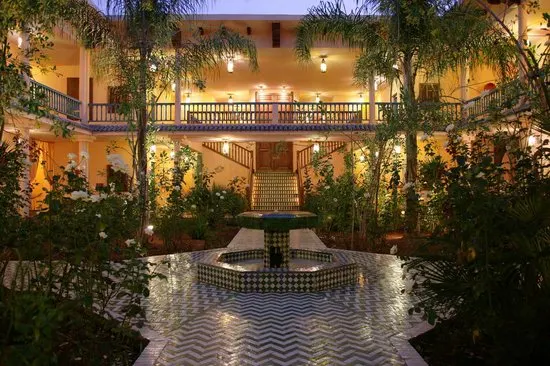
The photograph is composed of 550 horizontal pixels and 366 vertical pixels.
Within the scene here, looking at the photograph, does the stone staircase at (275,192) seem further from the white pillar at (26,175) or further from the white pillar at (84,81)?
the white pillar at (26,175)

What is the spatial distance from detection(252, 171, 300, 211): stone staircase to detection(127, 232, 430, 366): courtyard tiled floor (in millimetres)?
12003

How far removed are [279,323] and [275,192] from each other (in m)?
15.7

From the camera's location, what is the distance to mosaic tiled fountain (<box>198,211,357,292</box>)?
7.71 metres

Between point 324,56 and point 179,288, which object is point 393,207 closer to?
point 179,288

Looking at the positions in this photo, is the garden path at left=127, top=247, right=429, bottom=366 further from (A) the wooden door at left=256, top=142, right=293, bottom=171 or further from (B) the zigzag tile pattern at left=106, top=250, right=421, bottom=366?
(A) the wooden door at left=256, top=142, right=293, bottom=171

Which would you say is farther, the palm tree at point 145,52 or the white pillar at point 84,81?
the white pillar at point 84,81

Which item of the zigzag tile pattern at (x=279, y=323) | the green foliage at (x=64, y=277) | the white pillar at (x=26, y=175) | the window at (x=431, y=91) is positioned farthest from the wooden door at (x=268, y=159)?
the green foliage at (x=64, y=277)


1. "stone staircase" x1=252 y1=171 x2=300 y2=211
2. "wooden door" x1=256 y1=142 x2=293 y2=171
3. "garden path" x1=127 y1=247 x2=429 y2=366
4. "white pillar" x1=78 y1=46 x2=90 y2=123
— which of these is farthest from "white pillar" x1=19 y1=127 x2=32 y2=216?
"wooden door" x1=256 y1=142 x2=293 y2=171

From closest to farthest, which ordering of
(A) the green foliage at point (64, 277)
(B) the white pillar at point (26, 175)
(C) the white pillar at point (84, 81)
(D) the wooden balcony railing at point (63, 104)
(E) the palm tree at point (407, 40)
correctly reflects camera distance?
(A) the green foliage at point (64, 277)
(B) the white pillar at point (26, 175)
(E) the palm tree at point (407, 40)
(D) the wooden balcony railing at point (63, 104)
(C) the white pillar at point (84, 81)

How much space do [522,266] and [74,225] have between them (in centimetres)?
339

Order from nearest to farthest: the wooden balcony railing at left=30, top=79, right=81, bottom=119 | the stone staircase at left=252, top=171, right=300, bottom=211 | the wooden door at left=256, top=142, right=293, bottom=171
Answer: the wooden balcony railing at left=30, top=79, right=81, bottom=119 < the stone staircase at left=252, top=171, right=300, bottom=211 < the wooden door at left=256, top=142, right=293, bottom=171

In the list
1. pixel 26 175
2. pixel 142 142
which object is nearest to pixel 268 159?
pixel 142 142

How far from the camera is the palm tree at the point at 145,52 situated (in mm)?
10953

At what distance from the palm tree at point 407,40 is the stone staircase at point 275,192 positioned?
8.08 metres
